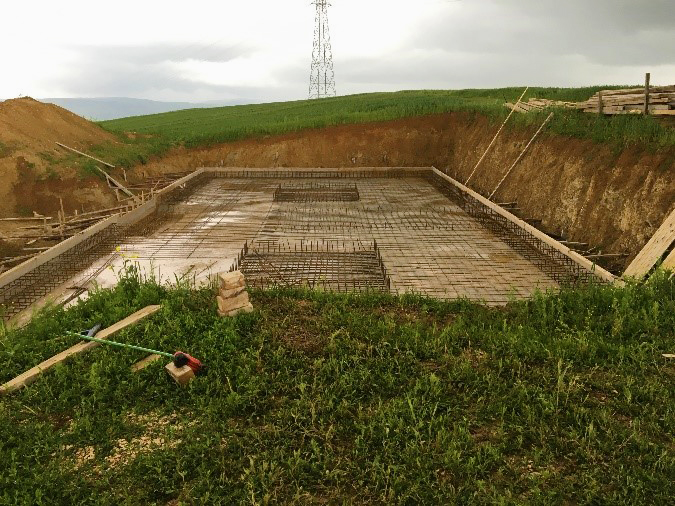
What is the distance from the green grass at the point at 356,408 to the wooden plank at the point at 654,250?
110 cm

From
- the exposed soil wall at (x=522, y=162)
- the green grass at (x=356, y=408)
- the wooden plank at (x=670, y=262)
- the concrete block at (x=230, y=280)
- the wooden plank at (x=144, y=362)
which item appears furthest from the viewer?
the exposed soil wall at (x=522, y=162)

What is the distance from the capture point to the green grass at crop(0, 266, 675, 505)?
353 cm

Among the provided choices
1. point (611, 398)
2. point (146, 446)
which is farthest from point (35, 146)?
point (611, 398)

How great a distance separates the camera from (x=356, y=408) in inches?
172

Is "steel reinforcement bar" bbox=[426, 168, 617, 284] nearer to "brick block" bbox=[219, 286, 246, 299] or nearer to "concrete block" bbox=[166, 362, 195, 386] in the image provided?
"brick block" bbox=[219, 286, 246, 299]

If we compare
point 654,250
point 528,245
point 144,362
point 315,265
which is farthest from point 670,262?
point 144,362

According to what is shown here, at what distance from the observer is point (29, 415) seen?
445cm

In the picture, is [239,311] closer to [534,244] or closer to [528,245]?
[528,245]

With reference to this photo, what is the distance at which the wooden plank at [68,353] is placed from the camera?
4.76 m

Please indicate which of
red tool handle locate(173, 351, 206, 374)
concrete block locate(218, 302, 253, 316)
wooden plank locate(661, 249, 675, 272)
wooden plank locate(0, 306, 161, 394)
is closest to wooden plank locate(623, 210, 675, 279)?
wooden plank locate(661, 249, 675, 272)

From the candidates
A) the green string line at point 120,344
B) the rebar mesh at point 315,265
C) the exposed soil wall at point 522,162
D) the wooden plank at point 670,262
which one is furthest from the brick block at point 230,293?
the exposed soil wall at point 522,162

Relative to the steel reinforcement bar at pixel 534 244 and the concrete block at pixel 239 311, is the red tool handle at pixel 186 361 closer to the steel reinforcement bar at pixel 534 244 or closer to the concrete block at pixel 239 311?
the concrete block at pixel 239 311

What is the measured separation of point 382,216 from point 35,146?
11.8m

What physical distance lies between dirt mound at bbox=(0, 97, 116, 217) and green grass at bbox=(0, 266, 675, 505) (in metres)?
9.61
